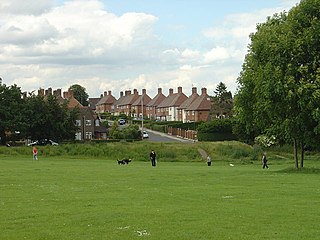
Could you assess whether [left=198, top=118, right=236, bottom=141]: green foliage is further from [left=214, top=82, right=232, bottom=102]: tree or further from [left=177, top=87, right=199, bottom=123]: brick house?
[left=177, top=87, right=199, bottom=123]: brick house

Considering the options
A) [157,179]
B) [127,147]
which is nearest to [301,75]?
[157,179]

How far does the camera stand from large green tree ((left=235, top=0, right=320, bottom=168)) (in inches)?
1837

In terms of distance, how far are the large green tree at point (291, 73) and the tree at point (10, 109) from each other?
51136 mm

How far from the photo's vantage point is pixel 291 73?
47.4 m

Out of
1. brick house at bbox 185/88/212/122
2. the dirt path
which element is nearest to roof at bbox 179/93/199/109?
brick house at bbox 185/88/212/122

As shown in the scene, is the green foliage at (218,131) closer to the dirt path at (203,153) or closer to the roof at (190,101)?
the dirt path at (203,153)

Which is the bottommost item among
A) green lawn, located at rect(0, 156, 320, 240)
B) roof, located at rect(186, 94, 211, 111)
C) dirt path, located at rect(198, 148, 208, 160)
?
green lawn, located at rect(0, 156, 320, 240)

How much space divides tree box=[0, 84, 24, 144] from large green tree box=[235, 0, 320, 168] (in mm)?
51136

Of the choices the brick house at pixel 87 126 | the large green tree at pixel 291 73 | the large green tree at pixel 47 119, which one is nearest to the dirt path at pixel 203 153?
the large green tree at pixel 47 119

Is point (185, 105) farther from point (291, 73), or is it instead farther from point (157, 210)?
point (157, 210)

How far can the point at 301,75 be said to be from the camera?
47.8 meters

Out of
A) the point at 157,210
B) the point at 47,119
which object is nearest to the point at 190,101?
the point at 47,119

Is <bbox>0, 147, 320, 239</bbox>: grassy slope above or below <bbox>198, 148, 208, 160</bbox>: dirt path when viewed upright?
below

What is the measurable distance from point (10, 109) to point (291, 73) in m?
58.6
